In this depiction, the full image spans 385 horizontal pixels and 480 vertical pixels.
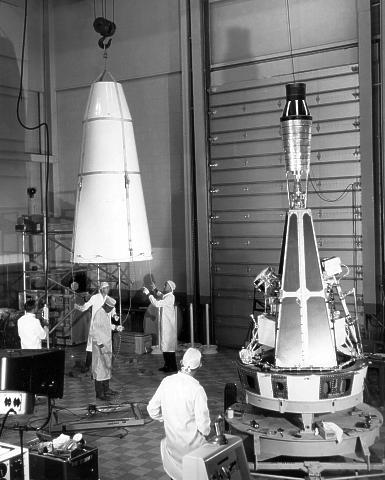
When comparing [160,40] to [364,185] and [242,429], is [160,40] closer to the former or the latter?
[364,185]

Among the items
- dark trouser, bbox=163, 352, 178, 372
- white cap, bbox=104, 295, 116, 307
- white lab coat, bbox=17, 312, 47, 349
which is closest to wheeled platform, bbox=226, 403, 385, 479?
white cap, bbox=104, 295, 116, 307

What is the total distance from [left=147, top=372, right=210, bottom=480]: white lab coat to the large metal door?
6.62 m

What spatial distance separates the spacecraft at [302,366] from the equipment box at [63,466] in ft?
5.67

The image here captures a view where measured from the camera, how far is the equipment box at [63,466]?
608 cm

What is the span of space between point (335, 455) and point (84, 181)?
468 centimetres

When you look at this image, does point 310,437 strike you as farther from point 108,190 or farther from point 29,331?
point 29,331

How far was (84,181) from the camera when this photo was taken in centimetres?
872

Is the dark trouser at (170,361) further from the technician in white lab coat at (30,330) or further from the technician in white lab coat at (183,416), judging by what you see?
the technician in white lab coat at (183,416)

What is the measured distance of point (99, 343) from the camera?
968 cm

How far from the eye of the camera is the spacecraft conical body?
8523 millimetres

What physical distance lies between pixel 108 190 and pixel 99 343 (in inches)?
98.8

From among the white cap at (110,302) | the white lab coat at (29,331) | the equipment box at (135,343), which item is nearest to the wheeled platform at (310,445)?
the white cap at (110,302)

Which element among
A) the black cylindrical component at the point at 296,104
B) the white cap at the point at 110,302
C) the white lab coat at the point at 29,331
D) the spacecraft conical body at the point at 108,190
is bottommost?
the white lab coat at the point at 29,331

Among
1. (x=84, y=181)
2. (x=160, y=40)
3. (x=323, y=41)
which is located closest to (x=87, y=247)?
(x=84, y=181)
